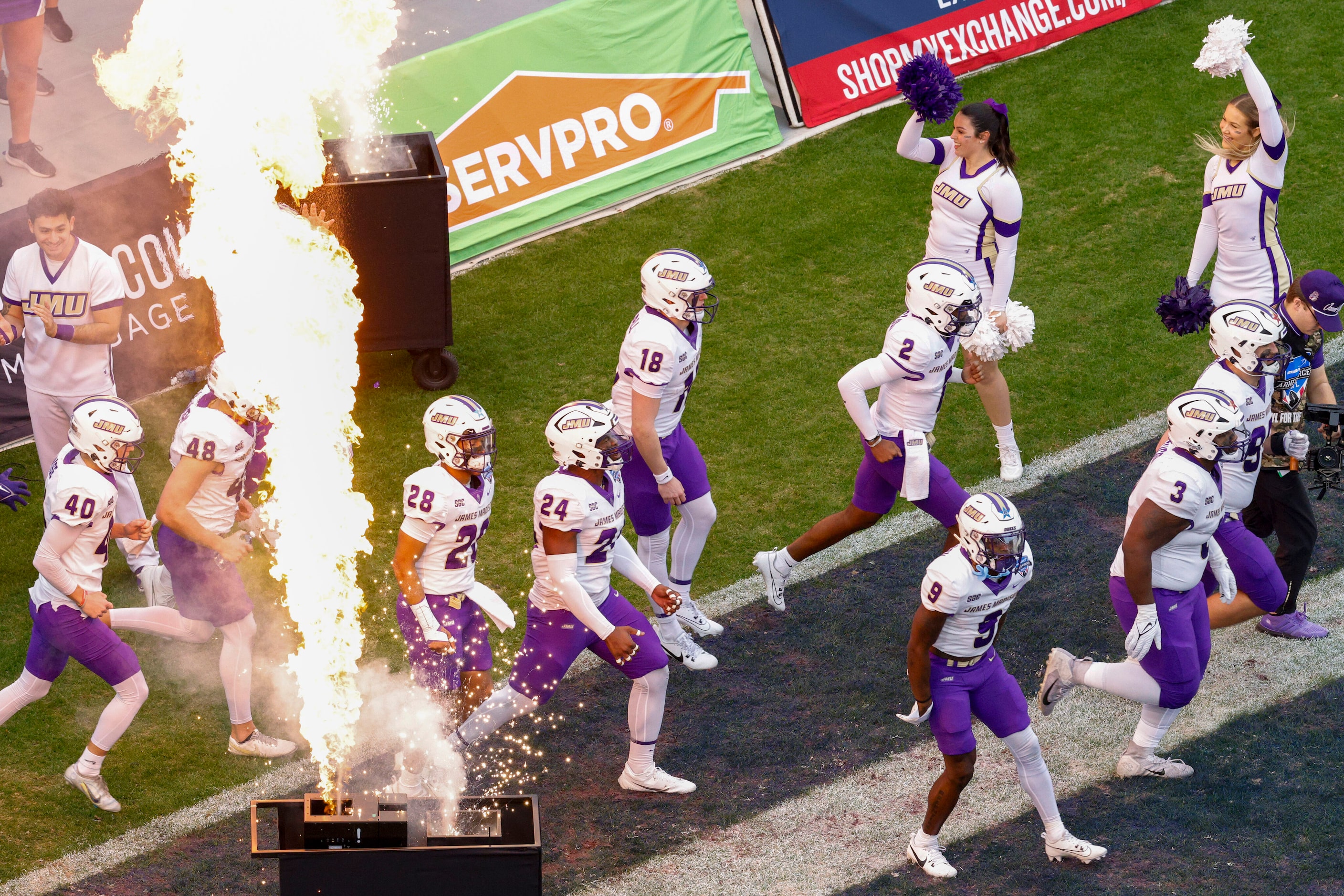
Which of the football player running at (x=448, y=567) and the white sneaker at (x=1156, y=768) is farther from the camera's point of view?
the white sneaker at (x=1156, y=768)

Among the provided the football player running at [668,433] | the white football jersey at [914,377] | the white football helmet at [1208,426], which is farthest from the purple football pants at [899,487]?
the white football helmet at [1208,426]

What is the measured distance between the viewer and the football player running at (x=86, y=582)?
7.52 meters

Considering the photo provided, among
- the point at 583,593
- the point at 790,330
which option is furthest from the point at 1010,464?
the point at 583,593

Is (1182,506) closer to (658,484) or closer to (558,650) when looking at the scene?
(658,484)

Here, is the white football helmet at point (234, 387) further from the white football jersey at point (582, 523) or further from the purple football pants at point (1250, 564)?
the purple football pants at point (1250, 564)

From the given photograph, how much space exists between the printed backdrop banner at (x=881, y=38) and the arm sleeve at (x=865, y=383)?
21.6ft

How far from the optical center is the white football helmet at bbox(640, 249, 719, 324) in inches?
331

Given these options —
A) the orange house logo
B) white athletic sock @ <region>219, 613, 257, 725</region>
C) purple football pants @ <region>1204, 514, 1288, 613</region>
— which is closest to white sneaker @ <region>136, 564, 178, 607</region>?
white athletic sock @ <region>219, 613, 257, 725</region>

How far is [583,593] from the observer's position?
7453mm

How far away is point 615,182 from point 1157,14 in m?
6.34

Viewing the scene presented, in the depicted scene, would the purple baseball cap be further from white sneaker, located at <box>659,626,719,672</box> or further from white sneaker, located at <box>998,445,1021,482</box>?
white sneaker, located at <box>659,626,719,672</box>

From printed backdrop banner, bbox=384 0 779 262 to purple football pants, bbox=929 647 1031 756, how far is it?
6.97 meters

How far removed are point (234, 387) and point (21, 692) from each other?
6.14 ft

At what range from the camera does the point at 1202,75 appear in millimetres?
14930
